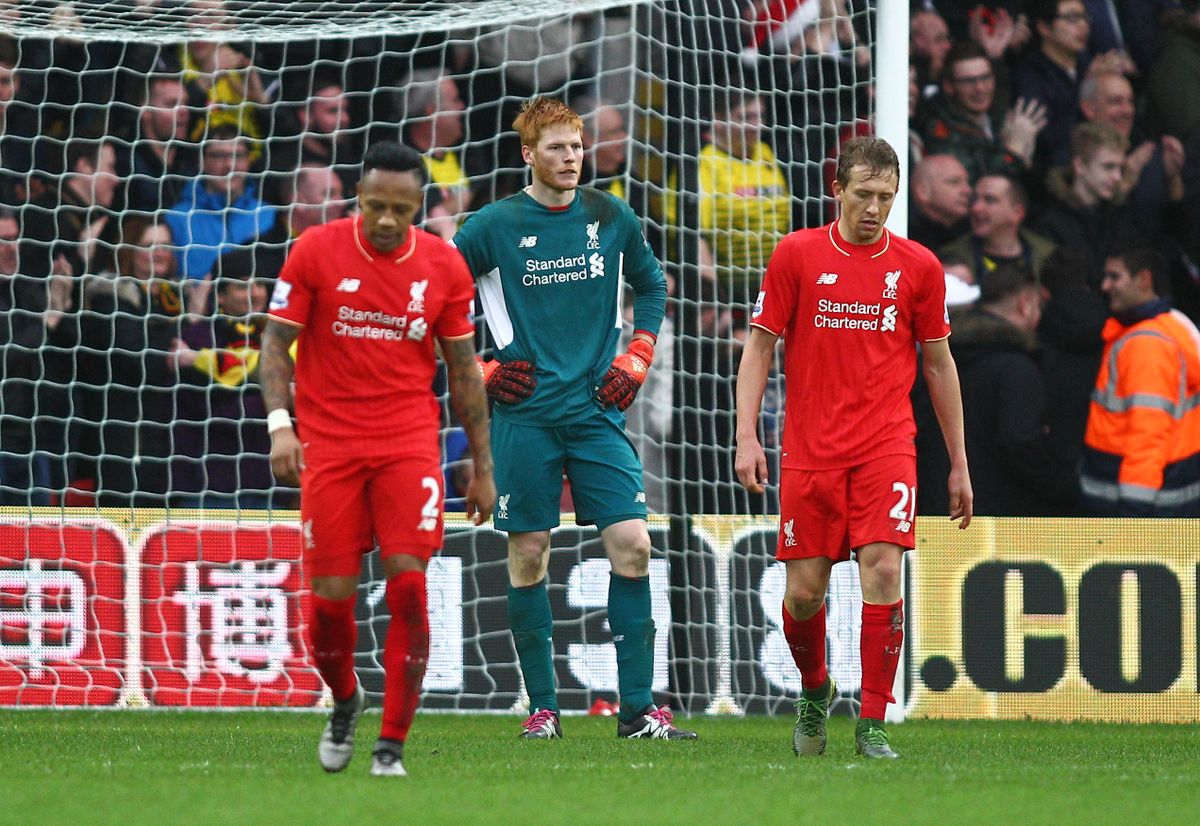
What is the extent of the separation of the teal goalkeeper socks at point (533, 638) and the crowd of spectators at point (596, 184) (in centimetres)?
213

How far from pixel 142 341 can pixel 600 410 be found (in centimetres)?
Result: 386

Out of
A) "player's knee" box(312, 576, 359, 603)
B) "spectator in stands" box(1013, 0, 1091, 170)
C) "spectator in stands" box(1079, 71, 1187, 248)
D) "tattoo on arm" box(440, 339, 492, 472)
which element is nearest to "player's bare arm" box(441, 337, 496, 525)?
"tattoo on arm" box(440, 339, 492, 472)

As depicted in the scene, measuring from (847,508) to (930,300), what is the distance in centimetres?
76

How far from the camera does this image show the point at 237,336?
9.73 meters

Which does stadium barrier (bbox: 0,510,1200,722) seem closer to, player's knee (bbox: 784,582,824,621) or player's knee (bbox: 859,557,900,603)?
player's knee (bbox: 784,582,824,621)

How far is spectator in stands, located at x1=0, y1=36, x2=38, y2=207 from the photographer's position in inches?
389

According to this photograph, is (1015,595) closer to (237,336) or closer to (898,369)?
(898,369)

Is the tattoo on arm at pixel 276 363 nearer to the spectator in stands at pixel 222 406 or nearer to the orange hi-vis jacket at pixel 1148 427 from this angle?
the spectator in stands at pixel 222 406

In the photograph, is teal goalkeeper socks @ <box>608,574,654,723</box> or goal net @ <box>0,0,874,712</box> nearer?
teal goalkeeper socks @ <box>608,574,654,723</box>

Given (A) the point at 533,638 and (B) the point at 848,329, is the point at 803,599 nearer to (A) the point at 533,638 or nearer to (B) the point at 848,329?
(B) the point at 848,329

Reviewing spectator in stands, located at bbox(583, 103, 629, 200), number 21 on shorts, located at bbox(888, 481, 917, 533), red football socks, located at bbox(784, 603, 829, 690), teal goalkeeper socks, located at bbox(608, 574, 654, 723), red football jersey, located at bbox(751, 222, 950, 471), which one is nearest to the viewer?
number 21 on shorts, located at bbox(888, 481, 917, 533)

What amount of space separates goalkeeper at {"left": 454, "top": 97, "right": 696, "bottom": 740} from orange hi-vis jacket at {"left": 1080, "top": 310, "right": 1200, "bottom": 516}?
3.96m

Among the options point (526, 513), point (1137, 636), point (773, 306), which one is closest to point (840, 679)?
point (1137, 636)

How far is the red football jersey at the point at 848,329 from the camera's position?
593cm
